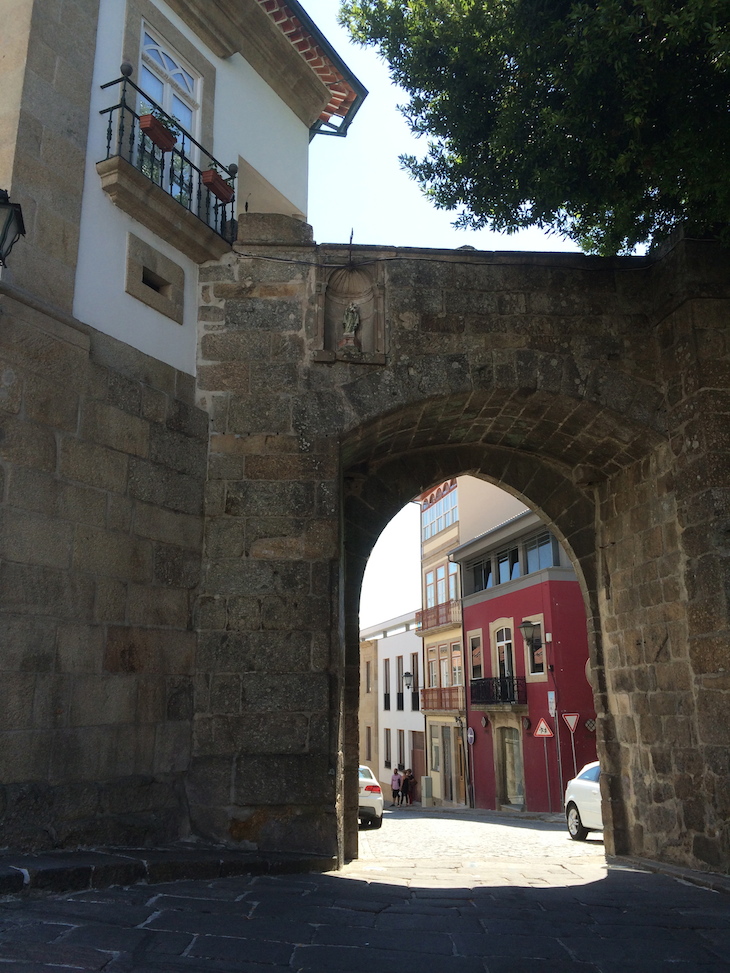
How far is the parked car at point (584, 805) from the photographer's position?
952 centimetres

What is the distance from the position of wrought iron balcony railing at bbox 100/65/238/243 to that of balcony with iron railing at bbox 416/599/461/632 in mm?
18078

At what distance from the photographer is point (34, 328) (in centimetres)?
446

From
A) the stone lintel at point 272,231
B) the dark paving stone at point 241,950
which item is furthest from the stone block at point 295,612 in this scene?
the stone lintel at point 272,231

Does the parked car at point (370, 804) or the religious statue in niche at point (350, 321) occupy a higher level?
→ the religious statue in niche at point (350, 321)

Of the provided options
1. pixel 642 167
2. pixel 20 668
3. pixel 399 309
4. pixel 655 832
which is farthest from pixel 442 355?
pixel 655 832

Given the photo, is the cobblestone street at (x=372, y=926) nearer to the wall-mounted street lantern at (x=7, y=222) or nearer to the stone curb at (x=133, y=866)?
the stone curb at (x=133, y=866)

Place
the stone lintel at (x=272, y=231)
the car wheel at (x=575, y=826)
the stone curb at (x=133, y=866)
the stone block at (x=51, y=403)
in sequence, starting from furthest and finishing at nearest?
the car wheel at (x=575, y=826) → the stone lintel at (x=272, y=231) → the stone block at (x=51, y=403) → the stone curb at (x=133, y=866)

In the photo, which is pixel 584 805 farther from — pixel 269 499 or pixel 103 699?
pixel 103 699

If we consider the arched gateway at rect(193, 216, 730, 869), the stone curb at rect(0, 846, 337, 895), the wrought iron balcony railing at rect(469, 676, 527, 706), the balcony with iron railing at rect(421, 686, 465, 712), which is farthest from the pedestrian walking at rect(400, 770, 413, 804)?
the stone curb at rect(0, 846, 337, 895)

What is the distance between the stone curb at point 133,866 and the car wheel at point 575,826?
18.7 feet

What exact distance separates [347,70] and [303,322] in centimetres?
461

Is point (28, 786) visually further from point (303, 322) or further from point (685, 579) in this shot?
point (685, 579)

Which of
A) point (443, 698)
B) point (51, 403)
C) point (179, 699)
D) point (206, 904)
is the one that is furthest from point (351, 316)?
point (443, 698)

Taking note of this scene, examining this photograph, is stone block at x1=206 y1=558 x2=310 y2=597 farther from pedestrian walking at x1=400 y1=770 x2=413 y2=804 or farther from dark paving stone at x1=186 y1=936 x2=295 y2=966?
pedestrian walking at x1=400 y1=770 x2=413 y2=804
